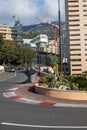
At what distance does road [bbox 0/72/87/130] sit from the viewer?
12.2m

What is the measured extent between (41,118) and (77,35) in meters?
120

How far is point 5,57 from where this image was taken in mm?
125750

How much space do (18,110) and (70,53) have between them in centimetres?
11783

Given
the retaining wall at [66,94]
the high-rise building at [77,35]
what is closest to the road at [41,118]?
the retaining wall at [66,94]

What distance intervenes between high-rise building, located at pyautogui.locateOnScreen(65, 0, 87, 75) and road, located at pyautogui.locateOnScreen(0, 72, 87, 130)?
11363 cm

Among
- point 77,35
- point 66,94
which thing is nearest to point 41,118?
point 66,94

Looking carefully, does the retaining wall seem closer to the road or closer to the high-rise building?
the road

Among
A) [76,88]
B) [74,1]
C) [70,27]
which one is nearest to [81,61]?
[70,27]

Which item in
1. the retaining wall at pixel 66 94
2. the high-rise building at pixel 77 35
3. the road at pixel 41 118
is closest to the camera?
the road at pixel 41 118

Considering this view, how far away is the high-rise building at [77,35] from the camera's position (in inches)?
5153

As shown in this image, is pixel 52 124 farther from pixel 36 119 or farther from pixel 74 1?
pixel 74 1

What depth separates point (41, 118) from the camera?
13914 millimetres

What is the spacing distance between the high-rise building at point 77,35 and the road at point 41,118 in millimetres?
113625

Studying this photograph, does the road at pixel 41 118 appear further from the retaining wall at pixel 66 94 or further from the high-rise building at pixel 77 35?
the high-rise building at pixel 77 35
